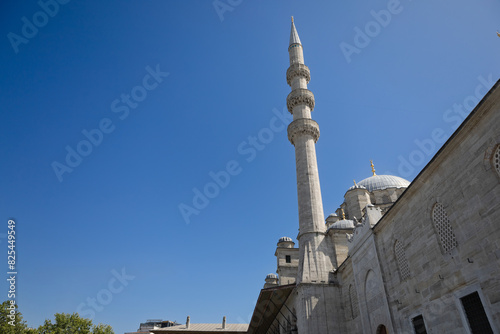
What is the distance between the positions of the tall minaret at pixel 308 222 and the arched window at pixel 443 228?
8.79 metres

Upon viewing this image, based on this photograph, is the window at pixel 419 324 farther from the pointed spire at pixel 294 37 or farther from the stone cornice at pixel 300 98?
the pointed spire at pixel 294 37

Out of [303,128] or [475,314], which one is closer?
[475,314]

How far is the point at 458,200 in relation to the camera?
795cm

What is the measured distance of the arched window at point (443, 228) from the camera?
27.0 feet

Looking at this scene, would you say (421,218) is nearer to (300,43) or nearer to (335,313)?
(335,313)

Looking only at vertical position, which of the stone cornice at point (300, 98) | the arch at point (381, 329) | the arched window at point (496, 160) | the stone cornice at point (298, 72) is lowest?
the arch at point (381, 329)

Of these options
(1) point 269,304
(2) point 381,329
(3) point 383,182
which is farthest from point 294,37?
(2) point 381,329

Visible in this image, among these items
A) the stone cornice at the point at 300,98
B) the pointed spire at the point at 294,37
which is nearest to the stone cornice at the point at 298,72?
the stone cornice at the point at 300,98

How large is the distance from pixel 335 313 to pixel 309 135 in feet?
36.1

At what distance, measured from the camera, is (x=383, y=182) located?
1107 inches

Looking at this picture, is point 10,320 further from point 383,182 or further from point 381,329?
point 383,182

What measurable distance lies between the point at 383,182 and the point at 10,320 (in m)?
29.5

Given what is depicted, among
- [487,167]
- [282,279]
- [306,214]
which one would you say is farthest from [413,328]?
[282,279]

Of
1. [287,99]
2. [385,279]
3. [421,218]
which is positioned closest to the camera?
[421,218]
